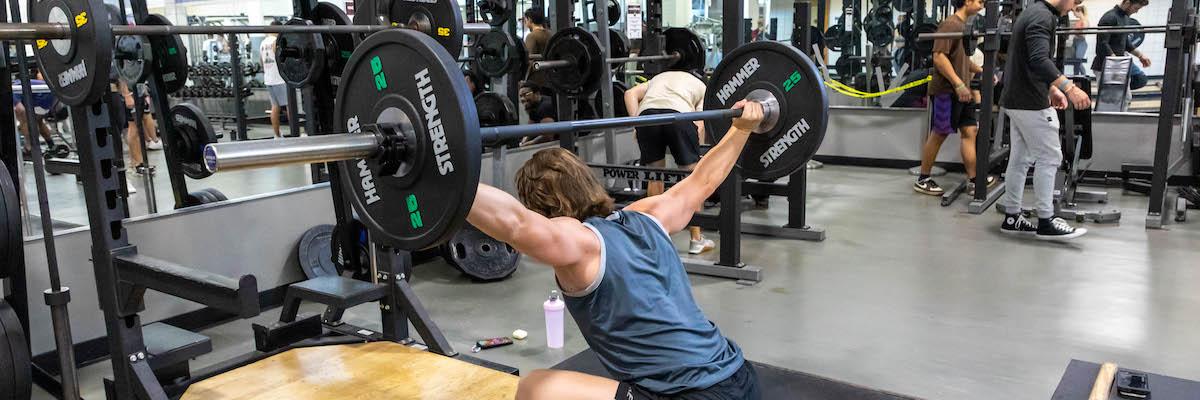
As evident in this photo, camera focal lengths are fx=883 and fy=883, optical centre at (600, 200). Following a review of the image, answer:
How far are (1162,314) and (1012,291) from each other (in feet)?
1.76

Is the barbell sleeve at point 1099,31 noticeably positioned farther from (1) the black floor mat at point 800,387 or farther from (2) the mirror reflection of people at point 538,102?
(1) the black floor mat at point 800,387

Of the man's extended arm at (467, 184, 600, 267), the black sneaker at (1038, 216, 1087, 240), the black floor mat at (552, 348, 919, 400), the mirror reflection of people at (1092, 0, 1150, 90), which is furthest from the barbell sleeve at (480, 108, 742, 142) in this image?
the mirror reflection of people at (1092, 0, 1150, 90)

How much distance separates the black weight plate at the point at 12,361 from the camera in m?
2.25

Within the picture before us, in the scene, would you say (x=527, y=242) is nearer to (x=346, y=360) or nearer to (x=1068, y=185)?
(x=346, y=360)

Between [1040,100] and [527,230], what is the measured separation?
3.77 metres

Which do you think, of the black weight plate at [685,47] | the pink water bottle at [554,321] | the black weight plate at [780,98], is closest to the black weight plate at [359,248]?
the pink water bottle at [554,321]

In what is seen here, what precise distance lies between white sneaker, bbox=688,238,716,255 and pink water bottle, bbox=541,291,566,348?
4.75 feet

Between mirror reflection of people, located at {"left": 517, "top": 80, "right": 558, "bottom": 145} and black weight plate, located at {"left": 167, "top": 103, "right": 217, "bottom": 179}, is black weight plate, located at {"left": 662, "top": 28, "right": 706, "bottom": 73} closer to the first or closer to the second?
mirror reflection of people, located at {"left": 517, "top": 80, "right": 558, "bottom": 145}

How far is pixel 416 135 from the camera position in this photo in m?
1.50

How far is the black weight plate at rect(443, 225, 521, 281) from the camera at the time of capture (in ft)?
13.0

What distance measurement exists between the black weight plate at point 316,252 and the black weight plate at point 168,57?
820 millimetres

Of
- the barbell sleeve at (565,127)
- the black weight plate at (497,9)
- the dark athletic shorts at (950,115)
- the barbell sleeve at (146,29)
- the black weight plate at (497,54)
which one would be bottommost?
the dark athletic shorts at (950,115)

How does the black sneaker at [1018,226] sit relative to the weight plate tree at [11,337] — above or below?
below

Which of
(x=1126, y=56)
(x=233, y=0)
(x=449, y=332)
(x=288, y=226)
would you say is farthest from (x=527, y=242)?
(x=233, y=0)
